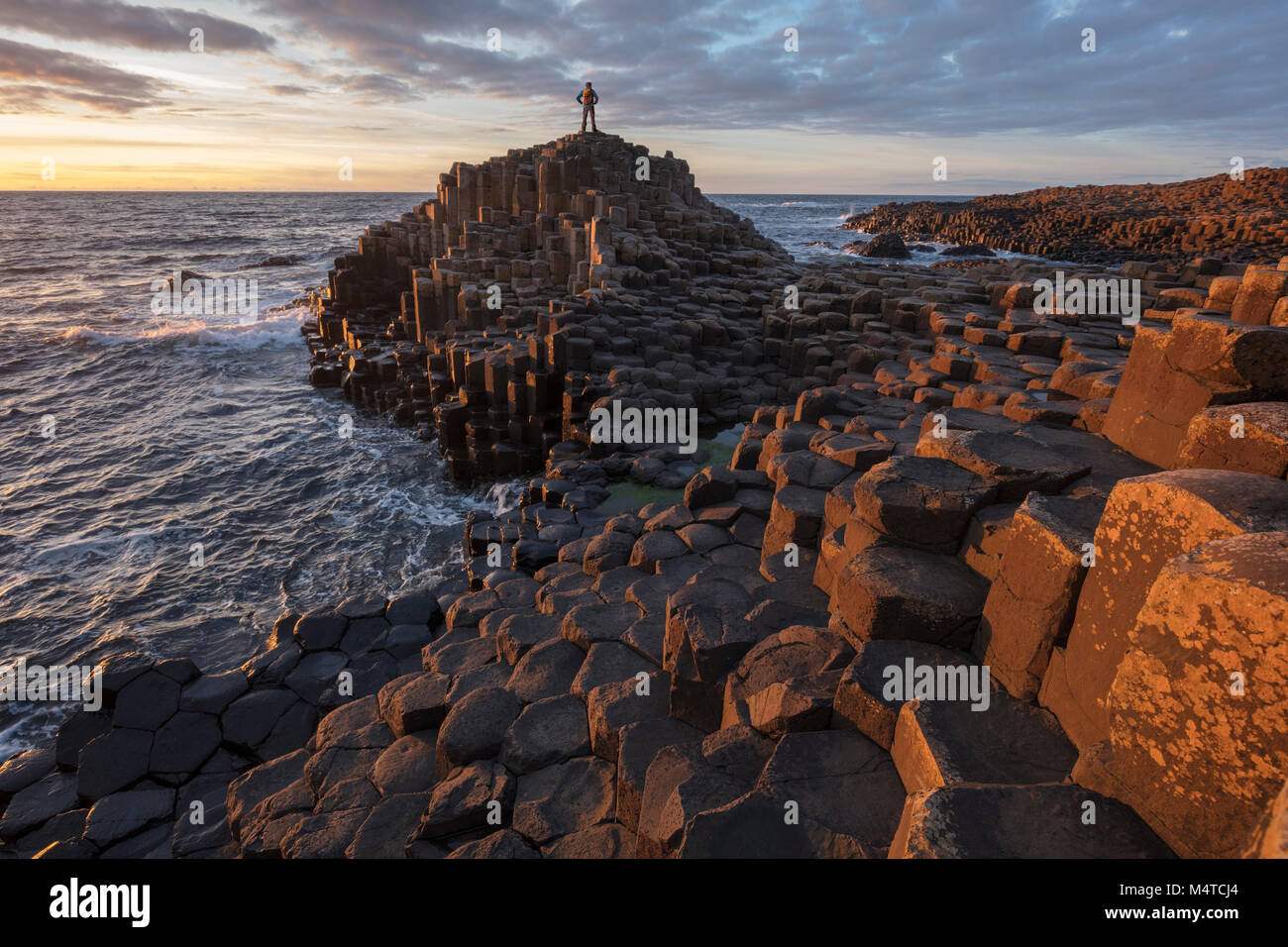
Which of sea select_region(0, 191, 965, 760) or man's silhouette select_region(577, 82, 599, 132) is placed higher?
man's silhouette select_region(577, 82, 599, 132)

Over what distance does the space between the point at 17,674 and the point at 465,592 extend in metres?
5.30

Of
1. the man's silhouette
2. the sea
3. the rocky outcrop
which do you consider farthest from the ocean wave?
the rocky outcrop

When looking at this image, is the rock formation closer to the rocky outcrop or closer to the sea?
the sea

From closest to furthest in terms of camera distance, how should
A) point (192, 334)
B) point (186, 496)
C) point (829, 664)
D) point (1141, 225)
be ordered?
point (829, 664) → point (186, 496) → point (192, 334) → point (1141, 225)

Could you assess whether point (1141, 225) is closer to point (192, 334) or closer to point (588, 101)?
point (588, 101)

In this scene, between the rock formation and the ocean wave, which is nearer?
the rock formation

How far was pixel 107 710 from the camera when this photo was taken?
247 inches

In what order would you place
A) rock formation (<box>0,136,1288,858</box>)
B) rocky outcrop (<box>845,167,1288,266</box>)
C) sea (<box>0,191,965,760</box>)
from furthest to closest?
1. rocky outcrop (<box>845,167,1288,266</box>)
2. sea (<box>0,191,965,760</box>)
3. rock formation (<box>0,136,1288,858</box>)

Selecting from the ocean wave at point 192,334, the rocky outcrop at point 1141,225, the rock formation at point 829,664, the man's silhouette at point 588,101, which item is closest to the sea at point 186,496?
the ocean wave at point 192,334

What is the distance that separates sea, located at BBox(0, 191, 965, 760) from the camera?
334 inches

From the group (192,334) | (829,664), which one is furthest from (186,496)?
(192,334)

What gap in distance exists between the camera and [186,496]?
1205 centimetres
